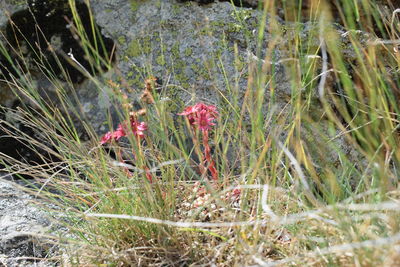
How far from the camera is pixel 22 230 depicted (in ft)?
5.74

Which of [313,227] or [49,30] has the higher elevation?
[49,30]

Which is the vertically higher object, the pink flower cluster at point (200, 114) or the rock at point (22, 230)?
the pink flower cluster at point (200, 114)

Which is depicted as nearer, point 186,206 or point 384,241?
point 384,241

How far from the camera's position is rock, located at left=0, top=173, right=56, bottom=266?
1.69 meters

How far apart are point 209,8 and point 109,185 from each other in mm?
1099

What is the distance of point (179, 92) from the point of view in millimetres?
2309

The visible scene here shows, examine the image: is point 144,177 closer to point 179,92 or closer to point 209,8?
point 179,92

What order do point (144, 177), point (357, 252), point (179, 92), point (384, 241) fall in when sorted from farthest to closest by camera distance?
point (179, 92) < point (144, 177) < point (357, 252) < point (384, 241)

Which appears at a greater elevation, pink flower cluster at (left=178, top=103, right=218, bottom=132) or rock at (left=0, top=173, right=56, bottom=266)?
pink flower cluster at (left=178, top=103, right=218, bottom=132)

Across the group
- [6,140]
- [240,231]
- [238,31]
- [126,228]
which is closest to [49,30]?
[6,140]

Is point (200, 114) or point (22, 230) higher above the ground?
point (200, 114)

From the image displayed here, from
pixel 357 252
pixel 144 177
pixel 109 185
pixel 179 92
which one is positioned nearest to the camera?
pixel 357 252

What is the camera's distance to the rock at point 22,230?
5.54 ft

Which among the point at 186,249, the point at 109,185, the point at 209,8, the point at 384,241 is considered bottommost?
the point at 186,249
